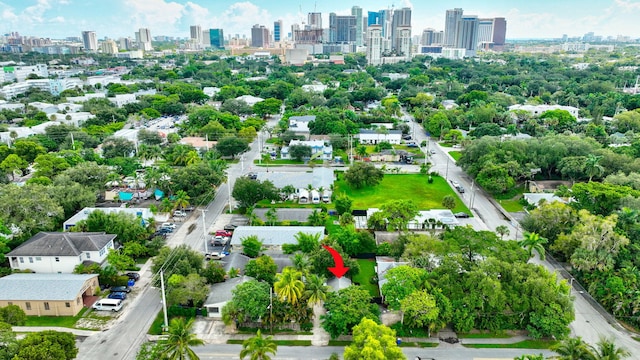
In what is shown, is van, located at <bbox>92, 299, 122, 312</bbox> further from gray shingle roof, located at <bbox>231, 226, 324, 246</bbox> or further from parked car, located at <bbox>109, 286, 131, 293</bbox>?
gray shingle roof, located at <bbox>231, 226, 324, 246</bbox>

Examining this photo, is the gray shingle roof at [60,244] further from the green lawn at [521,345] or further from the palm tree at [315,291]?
the green lawn at [521,345]

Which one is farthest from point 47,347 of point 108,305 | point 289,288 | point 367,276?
Answer: point 367,276

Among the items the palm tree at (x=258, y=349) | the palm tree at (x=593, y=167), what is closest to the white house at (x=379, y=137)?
the palm tree at (x=593, y=167)

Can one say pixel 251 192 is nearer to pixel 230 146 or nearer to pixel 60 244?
pixel 60 244

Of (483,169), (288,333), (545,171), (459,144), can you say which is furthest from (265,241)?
(459,144)

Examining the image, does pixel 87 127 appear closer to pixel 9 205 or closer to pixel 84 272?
pixel 9 205

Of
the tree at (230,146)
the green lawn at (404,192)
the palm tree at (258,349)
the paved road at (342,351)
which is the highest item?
the tree at (230,146)

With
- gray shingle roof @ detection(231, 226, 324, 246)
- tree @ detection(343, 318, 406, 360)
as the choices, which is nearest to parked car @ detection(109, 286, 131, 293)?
gray shingle roof @ detection(231, 226, 324, 246)
